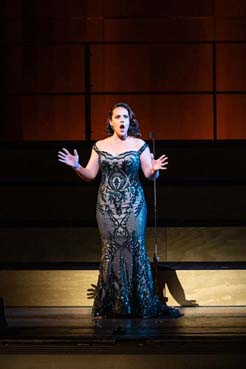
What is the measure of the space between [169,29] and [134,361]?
4.61 metres

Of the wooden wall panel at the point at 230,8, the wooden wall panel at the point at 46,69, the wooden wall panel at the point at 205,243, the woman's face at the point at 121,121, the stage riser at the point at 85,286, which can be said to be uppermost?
the wooden wall panel at the point at 230,8

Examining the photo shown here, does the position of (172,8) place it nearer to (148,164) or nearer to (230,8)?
(230,8)

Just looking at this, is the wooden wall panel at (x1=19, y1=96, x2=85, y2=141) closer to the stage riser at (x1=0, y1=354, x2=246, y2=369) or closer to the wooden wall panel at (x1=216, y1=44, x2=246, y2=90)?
the wooden wall panel at (x1=216, y1=44, x2=246, y2=90)

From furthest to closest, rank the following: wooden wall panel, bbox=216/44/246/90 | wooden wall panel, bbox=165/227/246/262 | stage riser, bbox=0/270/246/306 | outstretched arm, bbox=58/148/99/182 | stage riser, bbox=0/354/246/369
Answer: wooden wall panel, bbox=216/44/246/90 < wooden wall panel, bbox=165/227/246/262 < stage riser, bbox=0/270/246/306 < outstretched arm, bbox=58/148/99/182 < stage riser, bbox=0/354/246/369

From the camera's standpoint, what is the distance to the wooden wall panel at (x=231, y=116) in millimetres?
8805

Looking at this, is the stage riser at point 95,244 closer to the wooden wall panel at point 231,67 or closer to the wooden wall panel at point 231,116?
the wooden wall panel at point 231,116

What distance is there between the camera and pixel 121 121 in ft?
19.6

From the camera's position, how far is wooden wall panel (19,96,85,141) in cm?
884

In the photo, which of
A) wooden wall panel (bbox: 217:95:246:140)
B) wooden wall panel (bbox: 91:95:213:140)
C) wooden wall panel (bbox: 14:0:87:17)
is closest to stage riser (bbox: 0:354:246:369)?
wooden wall panel (bbox: 91:95:213:140)

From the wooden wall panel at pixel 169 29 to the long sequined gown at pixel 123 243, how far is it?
9.94 ft

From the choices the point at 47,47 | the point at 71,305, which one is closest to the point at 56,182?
the point at 71,305

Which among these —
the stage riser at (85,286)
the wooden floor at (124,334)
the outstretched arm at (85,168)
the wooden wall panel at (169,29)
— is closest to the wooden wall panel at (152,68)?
the wooden wall panel at (169,29)

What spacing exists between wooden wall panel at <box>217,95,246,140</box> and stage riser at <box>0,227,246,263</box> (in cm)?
209

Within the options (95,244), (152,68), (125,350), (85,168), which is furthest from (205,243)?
(152,68)
